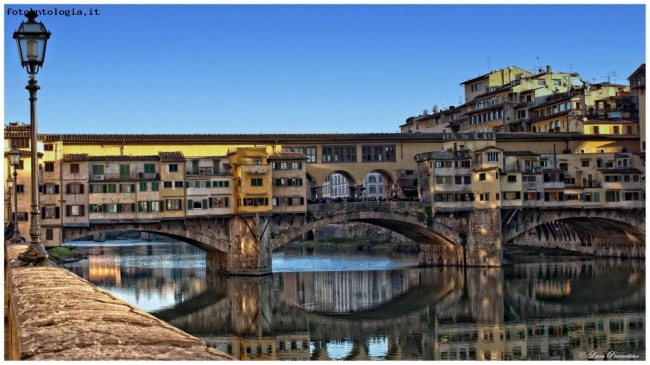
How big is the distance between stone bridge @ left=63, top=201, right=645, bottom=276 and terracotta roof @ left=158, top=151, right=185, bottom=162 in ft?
10.3

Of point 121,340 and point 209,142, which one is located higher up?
point 209,142

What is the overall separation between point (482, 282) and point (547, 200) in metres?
12.0

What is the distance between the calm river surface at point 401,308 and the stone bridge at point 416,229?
1545 millimetres

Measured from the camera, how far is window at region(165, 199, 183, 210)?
167 feet

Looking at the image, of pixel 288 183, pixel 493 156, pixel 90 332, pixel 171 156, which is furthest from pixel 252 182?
pixel 90 332

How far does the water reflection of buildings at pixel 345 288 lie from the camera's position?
4016 centimetres

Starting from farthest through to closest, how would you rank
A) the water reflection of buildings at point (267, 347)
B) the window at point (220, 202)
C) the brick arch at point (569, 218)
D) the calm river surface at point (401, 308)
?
the brick arch at point (569, 218), the window at point (220, 202), the calm river surface at point (401, 308), the water reflection of buildings at point (267, 347)

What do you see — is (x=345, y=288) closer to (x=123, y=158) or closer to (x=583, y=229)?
(x=123, y=158)

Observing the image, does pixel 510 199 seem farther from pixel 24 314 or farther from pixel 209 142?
pixel 24 314

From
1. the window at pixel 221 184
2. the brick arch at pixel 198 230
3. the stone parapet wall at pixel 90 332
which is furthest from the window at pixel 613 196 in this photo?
the stone parapet wall at pixel 90 332

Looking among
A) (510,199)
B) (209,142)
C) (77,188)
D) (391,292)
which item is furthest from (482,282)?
(77,188)

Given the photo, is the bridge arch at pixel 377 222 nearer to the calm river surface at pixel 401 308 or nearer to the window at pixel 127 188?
the calm river surface at pixel 401 308

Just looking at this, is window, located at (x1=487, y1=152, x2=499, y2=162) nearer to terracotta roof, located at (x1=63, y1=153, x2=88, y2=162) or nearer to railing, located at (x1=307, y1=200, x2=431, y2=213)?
railing, located at (x1=307, y1=200, x2=431, y2=213)

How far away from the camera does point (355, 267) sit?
5791cm
